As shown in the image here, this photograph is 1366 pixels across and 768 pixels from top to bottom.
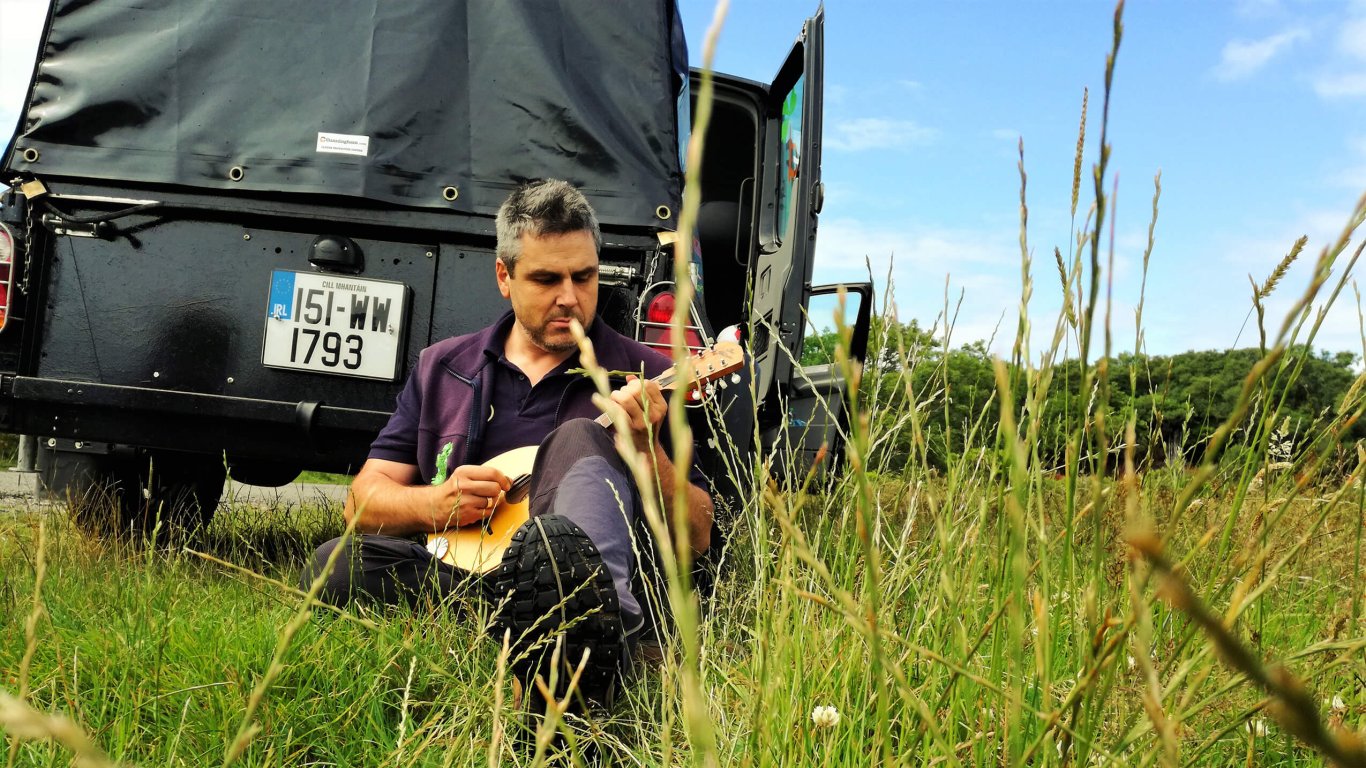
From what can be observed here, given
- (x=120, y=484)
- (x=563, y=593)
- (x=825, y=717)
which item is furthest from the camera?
(x=120, y=484)

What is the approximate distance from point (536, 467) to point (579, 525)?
0.38 metres

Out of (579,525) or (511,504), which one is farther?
(511,504)

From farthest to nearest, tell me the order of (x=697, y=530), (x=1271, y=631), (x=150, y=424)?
(x=150, y=424), (x=697, y=530), (x=1271, y=631)

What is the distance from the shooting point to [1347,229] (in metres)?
0.71

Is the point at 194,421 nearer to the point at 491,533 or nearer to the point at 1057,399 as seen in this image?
the point at 491,533

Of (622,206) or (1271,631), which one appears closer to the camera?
(1271,631)

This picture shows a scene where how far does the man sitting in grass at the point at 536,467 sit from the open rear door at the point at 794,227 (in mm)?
1411

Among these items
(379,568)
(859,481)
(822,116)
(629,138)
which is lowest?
(379,568)

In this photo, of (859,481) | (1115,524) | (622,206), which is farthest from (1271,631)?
(622,206)

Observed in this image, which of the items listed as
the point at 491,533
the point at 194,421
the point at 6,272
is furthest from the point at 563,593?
the point at 6,272

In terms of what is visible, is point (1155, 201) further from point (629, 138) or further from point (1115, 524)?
point (629, 138)

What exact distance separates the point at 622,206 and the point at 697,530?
5.44 ft

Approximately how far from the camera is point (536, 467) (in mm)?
2221

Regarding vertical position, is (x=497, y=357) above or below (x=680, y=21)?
below
